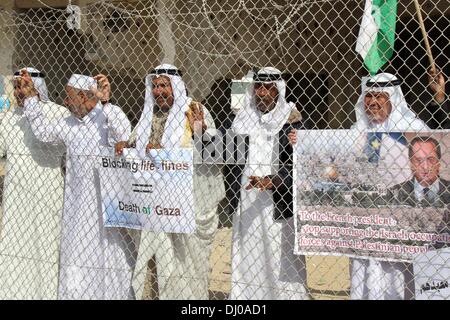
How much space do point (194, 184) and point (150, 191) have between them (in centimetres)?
34

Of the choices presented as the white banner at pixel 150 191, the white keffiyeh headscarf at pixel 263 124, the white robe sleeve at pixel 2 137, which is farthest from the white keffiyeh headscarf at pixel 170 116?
the white robe sleeve at pixel 2 137

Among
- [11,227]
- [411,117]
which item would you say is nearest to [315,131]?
[411,117]

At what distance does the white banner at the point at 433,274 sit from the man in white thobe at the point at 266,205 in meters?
0.88

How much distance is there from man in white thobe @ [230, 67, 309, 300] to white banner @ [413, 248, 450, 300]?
2.88 feet

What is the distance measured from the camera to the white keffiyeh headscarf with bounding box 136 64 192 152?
411cm

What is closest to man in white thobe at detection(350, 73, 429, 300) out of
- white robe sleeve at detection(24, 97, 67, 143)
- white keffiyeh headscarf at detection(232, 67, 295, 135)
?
white keffiyeh headscarf at detection(232, 67, 295, 135)

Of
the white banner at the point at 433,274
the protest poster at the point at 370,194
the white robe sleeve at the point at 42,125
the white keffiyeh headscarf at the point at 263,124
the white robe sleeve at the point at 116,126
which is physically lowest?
the white banner at the point at 433,274

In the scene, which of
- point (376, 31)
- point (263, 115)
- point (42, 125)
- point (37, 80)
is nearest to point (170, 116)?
point (263, 115)

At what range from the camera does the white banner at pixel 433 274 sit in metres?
3.32

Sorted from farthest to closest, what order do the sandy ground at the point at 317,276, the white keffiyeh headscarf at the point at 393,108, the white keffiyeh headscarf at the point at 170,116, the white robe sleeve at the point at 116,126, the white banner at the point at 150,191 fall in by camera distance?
the sandy ground at the point at 317,276
the white robe sleeve at the point at 116,126
the white keffiyeh headscarf at the point at 170,116
the white banner at the point at 150,191
the white keffiyeh headscarf at the point at 393,108

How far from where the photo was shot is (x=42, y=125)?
4641 mm

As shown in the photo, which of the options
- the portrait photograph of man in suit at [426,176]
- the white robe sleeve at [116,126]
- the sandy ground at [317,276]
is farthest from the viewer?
the sandy ground at [317,276]

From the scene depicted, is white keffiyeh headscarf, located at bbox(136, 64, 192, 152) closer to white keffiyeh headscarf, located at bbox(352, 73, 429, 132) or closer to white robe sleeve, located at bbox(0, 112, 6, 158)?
white keffiyeh headscarf, located at bbox(352, 73, 429, 132)

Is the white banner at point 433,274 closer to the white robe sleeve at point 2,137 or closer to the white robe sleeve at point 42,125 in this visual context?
the white robe sleeve at point 42,125
